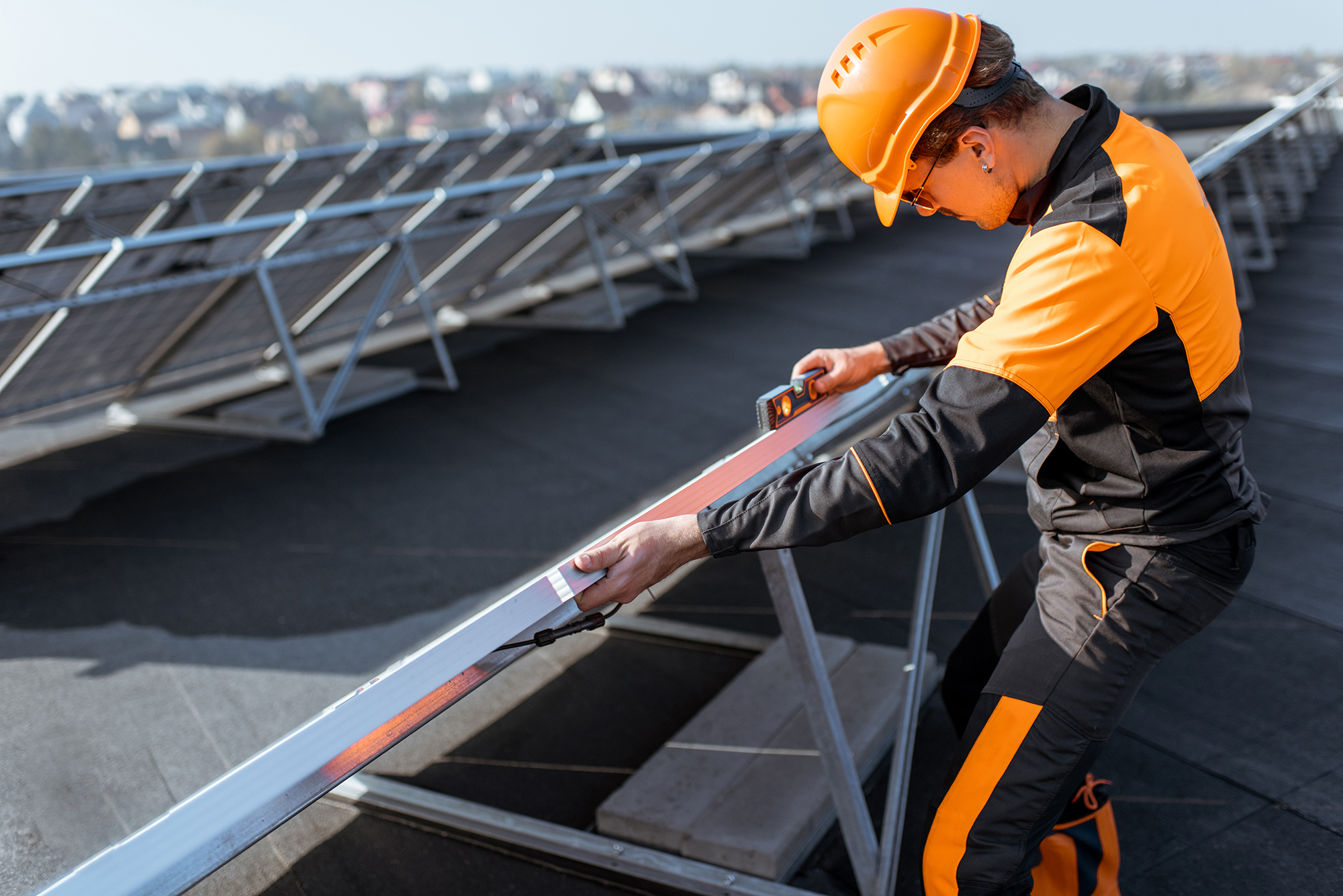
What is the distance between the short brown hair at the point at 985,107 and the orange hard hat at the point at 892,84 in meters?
0.02

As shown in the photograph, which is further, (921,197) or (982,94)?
(921,197)

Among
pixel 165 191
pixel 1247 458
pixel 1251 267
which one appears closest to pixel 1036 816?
pixel 1247 458

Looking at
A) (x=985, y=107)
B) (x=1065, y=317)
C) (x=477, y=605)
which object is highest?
(x=985, y=107)

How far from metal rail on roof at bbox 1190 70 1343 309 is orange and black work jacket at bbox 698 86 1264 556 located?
268cm

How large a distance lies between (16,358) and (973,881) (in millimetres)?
5878

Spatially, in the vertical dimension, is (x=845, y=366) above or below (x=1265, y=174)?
above

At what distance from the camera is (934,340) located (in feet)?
7.04

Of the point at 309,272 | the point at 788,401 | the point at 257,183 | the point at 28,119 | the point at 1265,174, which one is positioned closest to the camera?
the point at 788,401

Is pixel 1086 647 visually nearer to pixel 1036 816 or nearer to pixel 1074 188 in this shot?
pixel 1036 816

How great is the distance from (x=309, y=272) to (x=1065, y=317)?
600 cm

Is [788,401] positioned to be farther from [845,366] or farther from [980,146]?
[980,146]

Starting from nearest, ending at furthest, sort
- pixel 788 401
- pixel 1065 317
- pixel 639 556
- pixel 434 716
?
1. pixel 434 716
2. pixel 1065 317
3. pixel 639 556
4. pixel 788 401

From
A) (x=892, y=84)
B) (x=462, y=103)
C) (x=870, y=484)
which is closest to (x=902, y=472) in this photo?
(x=870, y=484)

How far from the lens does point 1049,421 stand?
1592 mm
